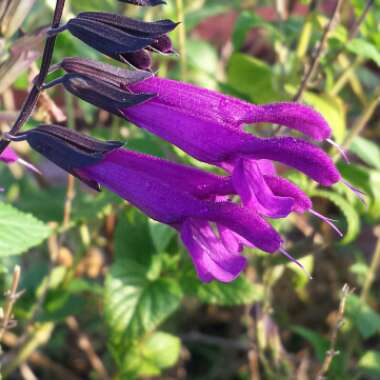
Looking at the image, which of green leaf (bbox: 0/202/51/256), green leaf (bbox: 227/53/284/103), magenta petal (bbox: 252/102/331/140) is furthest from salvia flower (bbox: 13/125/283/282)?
green leaf (bbox: 227/53/284/103)

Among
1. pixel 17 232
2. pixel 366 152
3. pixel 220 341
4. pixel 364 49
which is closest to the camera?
pixel 17 232

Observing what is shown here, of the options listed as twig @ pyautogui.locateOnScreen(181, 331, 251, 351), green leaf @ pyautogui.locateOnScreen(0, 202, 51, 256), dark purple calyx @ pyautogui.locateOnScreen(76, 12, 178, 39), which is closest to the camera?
dark purple calyx @ pyautogui.locateOnScreen(76, 12, 178, 39)


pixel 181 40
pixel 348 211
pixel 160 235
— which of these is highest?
pixel 181 40

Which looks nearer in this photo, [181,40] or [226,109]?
[226,109]

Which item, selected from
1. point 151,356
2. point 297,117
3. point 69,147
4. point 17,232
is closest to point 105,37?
point 69,147

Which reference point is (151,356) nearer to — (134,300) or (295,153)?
(134,300)

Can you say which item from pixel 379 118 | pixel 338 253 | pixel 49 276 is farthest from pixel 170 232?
pixel 379 118

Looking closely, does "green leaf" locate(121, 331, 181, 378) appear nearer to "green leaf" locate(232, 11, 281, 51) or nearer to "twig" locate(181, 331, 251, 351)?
"twig" locate(181, 331, 251, 351)
